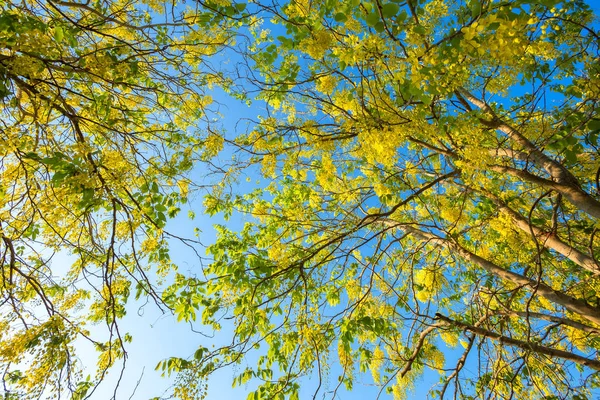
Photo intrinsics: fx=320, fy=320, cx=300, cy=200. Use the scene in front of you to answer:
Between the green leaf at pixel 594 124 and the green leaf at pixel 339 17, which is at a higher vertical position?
the green leaf at pixel 339 17

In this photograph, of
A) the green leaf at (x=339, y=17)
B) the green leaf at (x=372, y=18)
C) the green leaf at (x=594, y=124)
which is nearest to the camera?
the green leaf at (x=372, y=18)

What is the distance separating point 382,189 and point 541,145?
1.45m

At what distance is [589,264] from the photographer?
101 inches

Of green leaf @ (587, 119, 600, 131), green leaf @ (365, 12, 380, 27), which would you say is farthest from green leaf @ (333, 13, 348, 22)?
green leaf @ (587, 119, 600, 131)

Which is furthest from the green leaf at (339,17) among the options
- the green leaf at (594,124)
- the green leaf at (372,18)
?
the green leaf at (594,124)

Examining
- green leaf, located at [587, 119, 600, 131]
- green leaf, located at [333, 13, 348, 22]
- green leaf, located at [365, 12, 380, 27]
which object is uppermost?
green leaf, located at [333, 13, 348, 22]

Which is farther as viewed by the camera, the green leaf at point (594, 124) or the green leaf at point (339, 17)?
the green leaf at point (594, 124)

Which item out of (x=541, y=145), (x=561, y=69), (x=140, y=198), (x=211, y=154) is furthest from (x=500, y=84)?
(x=140, y=198)

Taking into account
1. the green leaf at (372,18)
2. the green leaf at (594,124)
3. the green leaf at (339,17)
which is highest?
the green leaf at (339,17)

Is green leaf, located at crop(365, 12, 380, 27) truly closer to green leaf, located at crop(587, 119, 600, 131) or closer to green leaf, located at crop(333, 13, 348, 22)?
green leaf, located at crop(333, 13, 348, 22)

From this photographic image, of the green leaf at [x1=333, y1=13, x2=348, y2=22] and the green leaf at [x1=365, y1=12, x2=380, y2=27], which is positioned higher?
the green leaf at [x1=333, y1=13, x2=348, y2=22]

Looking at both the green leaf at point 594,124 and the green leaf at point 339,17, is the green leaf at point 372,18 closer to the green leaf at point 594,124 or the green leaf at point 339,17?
the green leaf at point 339,17

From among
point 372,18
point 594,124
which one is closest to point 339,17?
point 372,18

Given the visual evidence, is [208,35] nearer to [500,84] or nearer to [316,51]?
[316,51]
